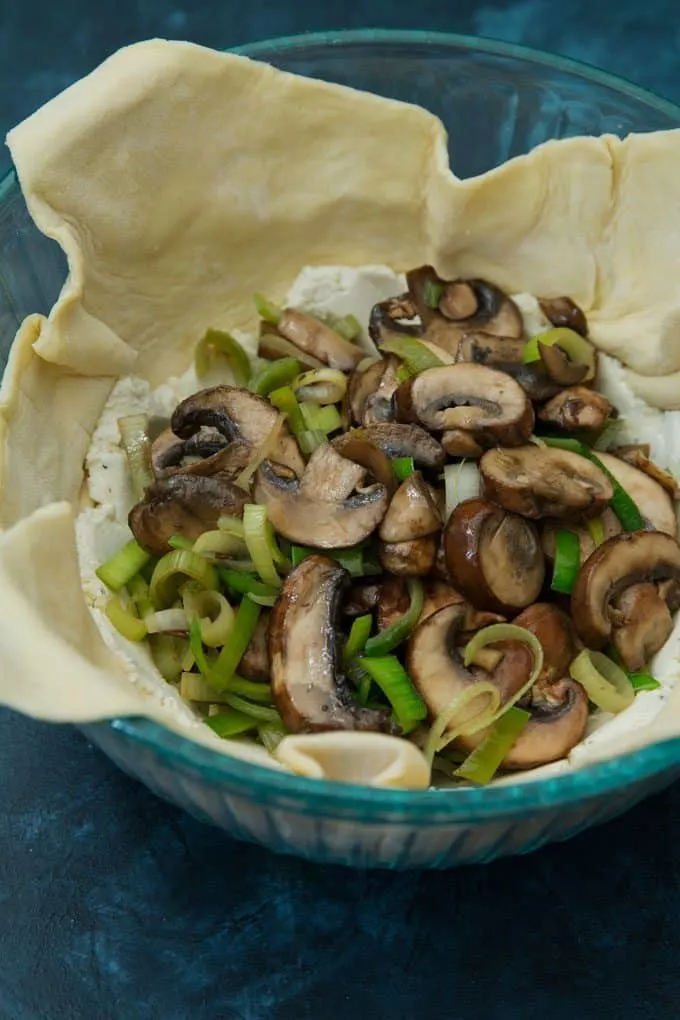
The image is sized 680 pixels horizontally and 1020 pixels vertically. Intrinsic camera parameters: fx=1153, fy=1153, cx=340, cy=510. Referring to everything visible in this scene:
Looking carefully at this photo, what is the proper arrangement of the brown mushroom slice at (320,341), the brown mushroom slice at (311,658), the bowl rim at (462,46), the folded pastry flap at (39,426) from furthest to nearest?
the bowl rim at (462,46) → the brown mushroom slice at (320,341) → the folded pastry flap at (39,426) → the brown mushroom slice at (311,658)

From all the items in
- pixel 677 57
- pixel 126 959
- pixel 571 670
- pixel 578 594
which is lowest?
pixel 126 959

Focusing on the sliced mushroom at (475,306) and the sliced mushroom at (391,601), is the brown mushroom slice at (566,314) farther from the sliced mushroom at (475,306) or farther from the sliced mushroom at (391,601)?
the sliced mushroom at (391,601)

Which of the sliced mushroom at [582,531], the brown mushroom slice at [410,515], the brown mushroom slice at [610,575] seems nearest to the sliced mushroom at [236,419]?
the brown mushroom slice at [410,515]

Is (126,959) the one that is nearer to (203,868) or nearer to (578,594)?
A: (203,868)

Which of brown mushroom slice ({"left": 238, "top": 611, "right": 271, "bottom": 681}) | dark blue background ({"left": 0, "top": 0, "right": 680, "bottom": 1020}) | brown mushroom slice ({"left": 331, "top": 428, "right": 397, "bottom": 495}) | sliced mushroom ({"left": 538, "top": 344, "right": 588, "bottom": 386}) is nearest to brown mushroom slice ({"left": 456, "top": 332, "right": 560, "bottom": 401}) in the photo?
sliced mushroom ({"left": 538, "top": 344, "right": 588, "bottom": 386})

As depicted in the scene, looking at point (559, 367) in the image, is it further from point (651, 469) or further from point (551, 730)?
point (551, 730)

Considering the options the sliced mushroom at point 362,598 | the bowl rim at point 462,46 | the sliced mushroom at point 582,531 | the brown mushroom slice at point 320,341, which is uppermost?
the bowl rim at point 462,46

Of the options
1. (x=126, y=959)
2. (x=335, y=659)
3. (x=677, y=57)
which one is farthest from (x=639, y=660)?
(x=677, y=57)
